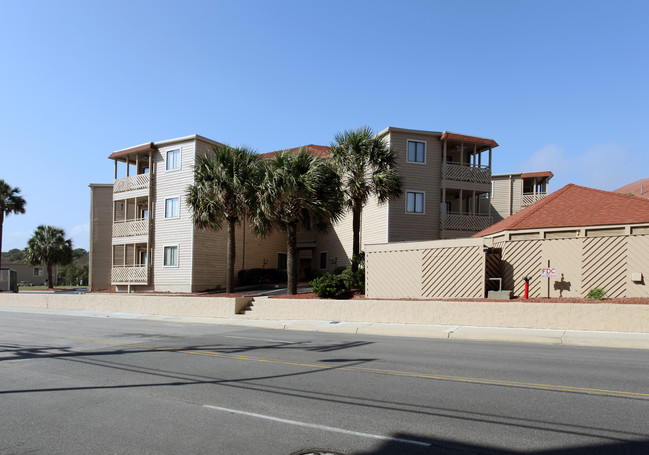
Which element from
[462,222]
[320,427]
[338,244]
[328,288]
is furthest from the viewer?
[338,244]

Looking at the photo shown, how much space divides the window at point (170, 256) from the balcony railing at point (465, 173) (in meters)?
19.1

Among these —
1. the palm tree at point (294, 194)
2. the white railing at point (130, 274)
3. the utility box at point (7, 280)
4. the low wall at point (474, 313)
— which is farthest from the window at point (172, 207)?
the utility box at point (7, 280)

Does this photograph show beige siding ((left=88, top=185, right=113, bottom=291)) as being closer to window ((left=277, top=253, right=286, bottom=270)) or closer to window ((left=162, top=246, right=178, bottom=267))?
window ((left=162, top=246, right=178, bottom=267))

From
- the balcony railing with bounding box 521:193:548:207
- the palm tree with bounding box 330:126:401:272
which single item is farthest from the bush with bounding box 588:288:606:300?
the balcony railing with bounding box 521:193:548:207

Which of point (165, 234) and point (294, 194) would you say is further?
point (165, 234)

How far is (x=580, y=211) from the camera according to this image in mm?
20750

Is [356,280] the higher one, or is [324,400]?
[356,280]

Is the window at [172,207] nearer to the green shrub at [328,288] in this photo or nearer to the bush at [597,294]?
the green shrub at [328,288]

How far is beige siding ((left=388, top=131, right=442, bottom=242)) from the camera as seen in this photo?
29875mm

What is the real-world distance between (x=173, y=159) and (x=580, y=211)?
25.7 metres

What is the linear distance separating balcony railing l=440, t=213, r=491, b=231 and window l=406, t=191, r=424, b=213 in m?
1.70

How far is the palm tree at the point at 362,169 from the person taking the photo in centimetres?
Result: 2480

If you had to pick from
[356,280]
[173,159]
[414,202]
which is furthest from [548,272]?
[173,159]

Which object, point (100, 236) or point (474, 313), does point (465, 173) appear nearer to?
point (474, 313)
